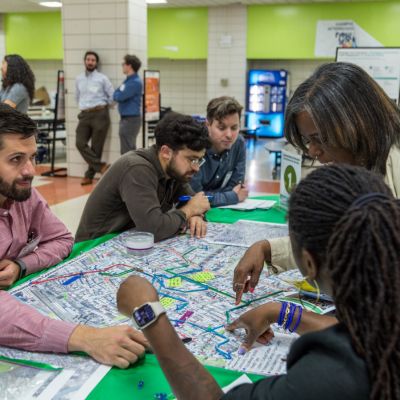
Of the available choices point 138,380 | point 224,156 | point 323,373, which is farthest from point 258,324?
point 224,156

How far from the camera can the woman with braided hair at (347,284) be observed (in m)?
0.69

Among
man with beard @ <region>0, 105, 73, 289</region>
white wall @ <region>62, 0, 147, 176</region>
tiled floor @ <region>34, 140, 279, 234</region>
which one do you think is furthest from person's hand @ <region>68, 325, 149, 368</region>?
white wall @ <region>62, 0, 147, 176</region>

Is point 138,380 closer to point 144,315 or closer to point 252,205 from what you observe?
point 144,315

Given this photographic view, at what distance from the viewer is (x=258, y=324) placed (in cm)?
125

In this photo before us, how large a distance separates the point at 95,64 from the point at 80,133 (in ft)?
3.12

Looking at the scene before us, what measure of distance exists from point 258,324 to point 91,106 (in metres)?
5.74

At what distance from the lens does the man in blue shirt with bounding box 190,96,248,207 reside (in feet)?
9.98

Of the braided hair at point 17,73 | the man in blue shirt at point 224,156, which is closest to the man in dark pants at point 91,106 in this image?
the braided hair at point 17,73

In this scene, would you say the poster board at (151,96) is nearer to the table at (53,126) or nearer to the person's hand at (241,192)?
the table at (53,126)

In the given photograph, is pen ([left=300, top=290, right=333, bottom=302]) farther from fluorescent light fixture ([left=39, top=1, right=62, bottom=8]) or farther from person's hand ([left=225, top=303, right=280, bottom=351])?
fluorescent light fixture ([left=39, top=1, right=62, bottom=8])

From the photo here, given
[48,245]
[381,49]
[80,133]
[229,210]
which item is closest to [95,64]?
[80,133]

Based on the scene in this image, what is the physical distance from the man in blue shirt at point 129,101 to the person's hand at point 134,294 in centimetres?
546

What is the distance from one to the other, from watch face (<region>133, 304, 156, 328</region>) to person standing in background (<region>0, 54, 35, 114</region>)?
4.30 metres

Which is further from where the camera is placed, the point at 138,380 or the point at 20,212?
the point at 20,212
